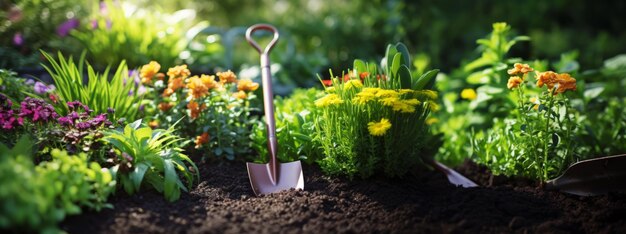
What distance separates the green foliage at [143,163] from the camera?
224 centimetres

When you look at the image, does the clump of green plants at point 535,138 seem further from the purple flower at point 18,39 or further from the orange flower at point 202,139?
the purple flower at point 18,39

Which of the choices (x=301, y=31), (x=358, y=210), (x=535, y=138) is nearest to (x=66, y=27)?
(x=301, y=31)

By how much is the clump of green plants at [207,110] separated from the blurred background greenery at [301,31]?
0.54m

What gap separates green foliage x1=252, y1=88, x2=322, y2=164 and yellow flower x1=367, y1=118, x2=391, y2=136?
16.2 inches

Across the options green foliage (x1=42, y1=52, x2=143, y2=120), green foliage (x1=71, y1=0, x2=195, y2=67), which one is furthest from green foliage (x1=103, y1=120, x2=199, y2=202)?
green foliage (x1=71, y1=0, x2=195, y2=67)

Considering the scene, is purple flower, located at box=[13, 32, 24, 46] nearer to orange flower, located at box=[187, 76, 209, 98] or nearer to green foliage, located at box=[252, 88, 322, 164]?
orange flower, located at box=[187, 76, 209, 98]

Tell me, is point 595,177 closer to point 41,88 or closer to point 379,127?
point 379,127

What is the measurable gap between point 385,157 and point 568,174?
88cm

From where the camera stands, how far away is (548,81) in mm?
2396

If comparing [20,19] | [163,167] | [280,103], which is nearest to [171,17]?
[20,19]

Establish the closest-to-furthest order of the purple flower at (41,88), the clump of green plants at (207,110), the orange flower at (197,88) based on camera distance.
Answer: the orange flower at (197,88)
the clump of green plants at (207,110)
the purple flower at (41,88)

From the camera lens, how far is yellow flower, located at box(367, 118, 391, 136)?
2.25 metres

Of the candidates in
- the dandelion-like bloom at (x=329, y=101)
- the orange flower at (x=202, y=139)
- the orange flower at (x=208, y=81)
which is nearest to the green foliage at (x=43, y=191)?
the orange flower at (x=202, y=139)

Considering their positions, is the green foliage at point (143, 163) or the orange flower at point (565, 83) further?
the orange flower at point (565, 83)
